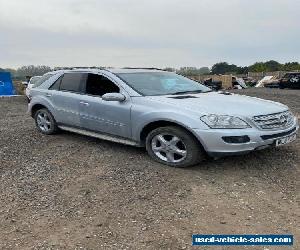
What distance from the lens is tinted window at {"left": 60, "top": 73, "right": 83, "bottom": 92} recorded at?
22.2 feet

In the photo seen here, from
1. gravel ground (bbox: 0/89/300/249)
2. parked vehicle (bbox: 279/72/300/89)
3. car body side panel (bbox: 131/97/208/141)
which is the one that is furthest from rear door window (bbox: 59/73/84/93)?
parked vehicle (bbox: 279/72/300/89)

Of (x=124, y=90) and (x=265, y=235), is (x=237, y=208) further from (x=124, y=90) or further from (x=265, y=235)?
(x=124, y=90)

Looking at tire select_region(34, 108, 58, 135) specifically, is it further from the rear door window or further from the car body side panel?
the car body side panel

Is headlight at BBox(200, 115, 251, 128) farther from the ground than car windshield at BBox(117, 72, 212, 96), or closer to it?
closer to it

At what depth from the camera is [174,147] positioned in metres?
5.26

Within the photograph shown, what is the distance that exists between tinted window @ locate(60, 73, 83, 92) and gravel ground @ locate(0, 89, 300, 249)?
1.22 metres

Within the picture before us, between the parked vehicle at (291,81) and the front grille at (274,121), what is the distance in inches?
855

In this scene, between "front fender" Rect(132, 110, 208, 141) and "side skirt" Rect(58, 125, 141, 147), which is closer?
"front fender" Rect(132, 110, 208, 141)

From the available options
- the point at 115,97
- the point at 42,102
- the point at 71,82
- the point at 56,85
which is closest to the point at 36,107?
the point at 42,102

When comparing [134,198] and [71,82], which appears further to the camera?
[71,82]

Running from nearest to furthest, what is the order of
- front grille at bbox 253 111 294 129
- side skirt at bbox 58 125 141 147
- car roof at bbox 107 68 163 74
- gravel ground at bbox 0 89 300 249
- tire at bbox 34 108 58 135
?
gravel ground at bbox 0 89 300 249
front grille at bbox 253 111 294 129
side skirt at bbox 58 125 141 147
car roof at bbox 107 68 163 74
tire at bbox 34 108 58 135

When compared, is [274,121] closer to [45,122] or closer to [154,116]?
[154,116]

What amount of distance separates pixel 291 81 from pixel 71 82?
2206cm

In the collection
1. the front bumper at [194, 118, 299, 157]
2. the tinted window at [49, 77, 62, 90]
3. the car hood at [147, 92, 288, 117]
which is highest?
the tinted window at [49, 77, 62, 90]
